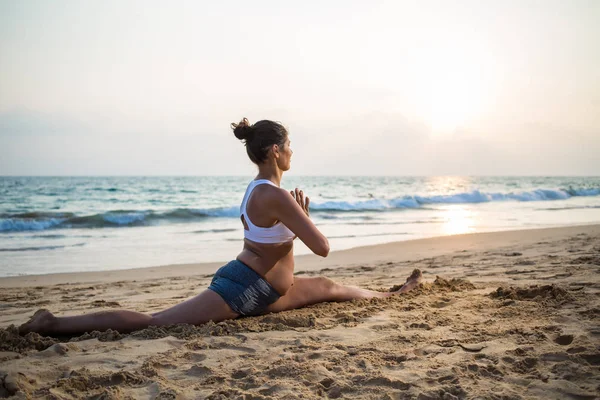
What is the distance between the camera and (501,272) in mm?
6367

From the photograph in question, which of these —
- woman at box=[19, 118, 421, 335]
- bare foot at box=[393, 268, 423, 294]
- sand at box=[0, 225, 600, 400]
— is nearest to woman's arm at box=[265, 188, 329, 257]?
woman at box=[19, 118, 421, 335]

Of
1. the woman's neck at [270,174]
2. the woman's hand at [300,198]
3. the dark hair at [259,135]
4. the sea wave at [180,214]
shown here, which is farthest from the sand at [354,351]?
the sea wave at [180,214]

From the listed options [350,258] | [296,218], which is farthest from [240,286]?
[350,258]

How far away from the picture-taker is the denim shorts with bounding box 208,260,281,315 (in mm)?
4059

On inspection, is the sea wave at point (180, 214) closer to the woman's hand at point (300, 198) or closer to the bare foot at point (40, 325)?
the bare foot at point (40, 325)

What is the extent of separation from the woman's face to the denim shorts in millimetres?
881

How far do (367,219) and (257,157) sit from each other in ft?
48.5

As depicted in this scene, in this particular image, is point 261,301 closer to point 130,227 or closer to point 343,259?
point 343,259

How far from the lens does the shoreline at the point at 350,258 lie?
24.6 feet

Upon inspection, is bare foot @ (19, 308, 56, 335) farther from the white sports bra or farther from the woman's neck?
the woman's neck

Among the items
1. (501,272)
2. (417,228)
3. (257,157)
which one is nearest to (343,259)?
(501,272)

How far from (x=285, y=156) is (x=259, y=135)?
0.29m

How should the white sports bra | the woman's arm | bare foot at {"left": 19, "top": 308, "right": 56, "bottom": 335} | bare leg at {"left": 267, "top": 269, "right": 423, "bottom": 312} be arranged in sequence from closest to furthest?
bare foot at {"left": 19, "top": 308, "right": 56, "bottom": 335} < the woman's arm < the white sports bra < bare leg at {"left": 267, "top": 269, "right": 423, "bottom": 312}

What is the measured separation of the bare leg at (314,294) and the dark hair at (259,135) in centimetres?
122
